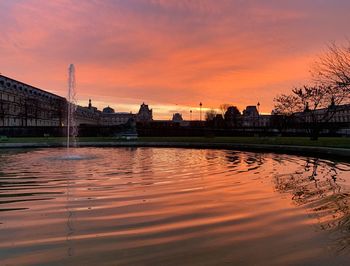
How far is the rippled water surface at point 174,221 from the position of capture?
219 inches

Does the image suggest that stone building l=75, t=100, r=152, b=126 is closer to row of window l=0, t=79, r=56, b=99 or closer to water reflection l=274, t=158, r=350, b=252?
row of window l=0, t=79, r=56, b=99

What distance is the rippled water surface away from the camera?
5559 mm

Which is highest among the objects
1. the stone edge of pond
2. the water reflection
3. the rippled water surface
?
the stone edge of pond

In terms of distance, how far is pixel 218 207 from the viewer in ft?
28.9

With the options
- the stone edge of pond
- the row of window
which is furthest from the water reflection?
the row of window

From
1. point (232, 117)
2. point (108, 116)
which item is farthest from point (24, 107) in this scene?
point (108, 116)

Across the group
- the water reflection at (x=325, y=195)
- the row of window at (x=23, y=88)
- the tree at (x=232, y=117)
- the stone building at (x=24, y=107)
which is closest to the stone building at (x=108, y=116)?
the row of window at (x=23, y=88)

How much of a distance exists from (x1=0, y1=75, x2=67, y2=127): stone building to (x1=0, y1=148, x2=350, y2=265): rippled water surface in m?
85.2

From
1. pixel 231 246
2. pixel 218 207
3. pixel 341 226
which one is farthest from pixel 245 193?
pixel 231 246

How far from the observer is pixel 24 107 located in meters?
100

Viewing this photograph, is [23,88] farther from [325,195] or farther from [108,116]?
[325,195]

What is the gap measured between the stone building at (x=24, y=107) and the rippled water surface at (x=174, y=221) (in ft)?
280

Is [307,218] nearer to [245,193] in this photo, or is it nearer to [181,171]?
[245,193]

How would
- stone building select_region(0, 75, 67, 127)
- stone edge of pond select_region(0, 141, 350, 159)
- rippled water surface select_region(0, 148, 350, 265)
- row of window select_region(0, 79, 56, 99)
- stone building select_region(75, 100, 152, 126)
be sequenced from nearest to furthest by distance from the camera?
1. rippled water surface select_region(0, 148, 350, 265)
2. stone edge of pond select_region(0, 141, 350, 159)
3. stone building select_region(0, 75, 67, 127)
4. row of window select_region(0, 79, 56, 99)
5. stone building select_region(75, 100, 152, 126)
